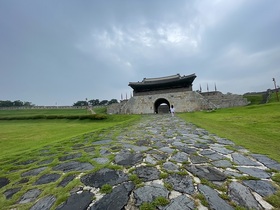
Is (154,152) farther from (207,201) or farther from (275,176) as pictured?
(275,176)

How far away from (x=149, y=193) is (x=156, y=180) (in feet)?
1.26

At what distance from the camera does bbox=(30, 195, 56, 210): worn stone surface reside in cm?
199

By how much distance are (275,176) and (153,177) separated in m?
2.10

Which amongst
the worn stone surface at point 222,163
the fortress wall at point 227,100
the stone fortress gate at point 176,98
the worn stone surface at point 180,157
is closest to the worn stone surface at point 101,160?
the worn stone surface at point 180,157

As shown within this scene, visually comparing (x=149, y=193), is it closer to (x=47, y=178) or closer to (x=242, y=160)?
(x=47, y=178)

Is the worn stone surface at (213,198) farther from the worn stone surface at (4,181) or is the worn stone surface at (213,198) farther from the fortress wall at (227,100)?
the fortress wall at (227,100)

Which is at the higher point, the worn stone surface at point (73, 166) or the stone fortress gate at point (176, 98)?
the stone fortress gate at point (176, 98)

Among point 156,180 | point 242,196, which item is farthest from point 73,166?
point 242,196

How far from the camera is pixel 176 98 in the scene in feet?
89.0

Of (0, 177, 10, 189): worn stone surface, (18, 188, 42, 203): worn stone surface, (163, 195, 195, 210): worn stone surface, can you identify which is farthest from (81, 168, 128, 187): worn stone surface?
(0, 177, 10, 189): worn stone surface

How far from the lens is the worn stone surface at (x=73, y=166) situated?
3096 millimetres

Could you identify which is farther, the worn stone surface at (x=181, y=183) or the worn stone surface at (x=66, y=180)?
the worn stone surface at (x=66, y=180)

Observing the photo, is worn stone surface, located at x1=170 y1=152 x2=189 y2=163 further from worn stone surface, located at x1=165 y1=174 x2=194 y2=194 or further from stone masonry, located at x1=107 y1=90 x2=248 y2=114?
stone masonry, located at x1=107 y1=90 x2=248 y2=114

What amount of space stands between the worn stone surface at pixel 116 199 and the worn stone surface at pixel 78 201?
0.15 metres
